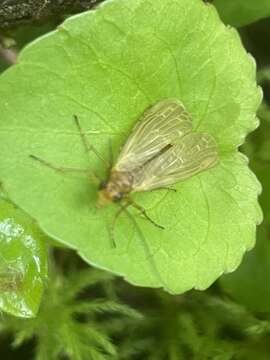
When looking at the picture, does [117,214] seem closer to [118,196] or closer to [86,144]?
[118,196]

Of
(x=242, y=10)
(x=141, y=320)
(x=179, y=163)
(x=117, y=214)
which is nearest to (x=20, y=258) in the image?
(x=117, y=214)

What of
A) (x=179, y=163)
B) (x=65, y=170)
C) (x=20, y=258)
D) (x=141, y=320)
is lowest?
(x=141, y=320)

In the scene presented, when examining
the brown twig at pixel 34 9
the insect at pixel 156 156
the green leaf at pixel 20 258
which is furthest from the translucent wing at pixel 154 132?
the brown twig at pixel 34 9

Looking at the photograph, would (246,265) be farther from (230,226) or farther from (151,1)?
(151,1)

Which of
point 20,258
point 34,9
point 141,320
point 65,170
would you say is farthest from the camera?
point 141,320

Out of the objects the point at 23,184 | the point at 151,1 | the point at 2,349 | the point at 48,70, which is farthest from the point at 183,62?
the point at 2,349

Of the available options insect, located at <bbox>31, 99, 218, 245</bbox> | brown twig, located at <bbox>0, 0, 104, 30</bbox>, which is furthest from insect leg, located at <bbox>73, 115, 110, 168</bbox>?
brown twig, located at <bbox>0, 0, 104, 30</bbox>

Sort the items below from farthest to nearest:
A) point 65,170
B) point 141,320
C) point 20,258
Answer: point 141,320
point 20,258
point 65,170
